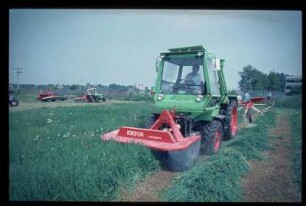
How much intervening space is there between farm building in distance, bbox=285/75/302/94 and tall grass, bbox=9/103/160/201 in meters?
2.02

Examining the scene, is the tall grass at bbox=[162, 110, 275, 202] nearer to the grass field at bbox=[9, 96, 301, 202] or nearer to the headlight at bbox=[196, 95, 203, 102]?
the grass field at bbox=[9, 96, 301, 202]

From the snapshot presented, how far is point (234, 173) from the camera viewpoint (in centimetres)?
393

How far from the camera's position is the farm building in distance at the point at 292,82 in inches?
158

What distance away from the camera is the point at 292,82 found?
405 centimetres

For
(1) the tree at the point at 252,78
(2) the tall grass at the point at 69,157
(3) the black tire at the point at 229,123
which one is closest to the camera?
(2) the tall grass at the point at 69,157

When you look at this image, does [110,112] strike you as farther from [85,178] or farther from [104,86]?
[85,178]

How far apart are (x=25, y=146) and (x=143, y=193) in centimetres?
162

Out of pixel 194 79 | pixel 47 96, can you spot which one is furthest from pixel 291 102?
pixel 47 96

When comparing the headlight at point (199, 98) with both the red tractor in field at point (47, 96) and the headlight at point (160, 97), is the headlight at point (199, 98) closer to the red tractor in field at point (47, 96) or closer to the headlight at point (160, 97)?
the headlight at point (160, 97)

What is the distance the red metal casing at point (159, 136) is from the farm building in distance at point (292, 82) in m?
1.40

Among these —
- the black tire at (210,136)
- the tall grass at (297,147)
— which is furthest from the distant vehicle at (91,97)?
the tall grass at (297,147)

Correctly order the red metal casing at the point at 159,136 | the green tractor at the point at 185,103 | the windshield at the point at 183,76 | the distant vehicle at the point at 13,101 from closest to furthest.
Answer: the red metal casing at the point at 159,136
the distant vehicle at the point at 13,101
the green tractor at the point at 185,103
the windshield at the point at 183,76

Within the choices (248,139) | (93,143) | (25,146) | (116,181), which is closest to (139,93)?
(93,143)

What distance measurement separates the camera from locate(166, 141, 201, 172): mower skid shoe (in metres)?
3.83
